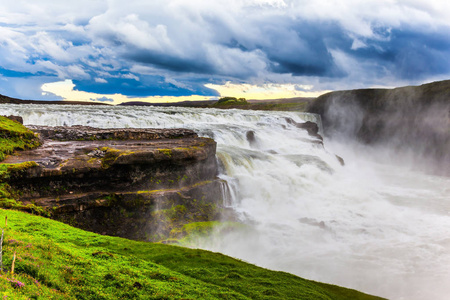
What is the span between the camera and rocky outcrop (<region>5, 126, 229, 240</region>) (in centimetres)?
1340

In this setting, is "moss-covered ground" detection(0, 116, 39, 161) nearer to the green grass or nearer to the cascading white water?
the green grass

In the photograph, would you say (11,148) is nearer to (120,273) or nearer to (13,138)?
(13,138)

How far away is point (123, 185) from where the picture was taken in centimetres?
1555

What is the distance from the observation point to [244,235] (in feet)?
53.7

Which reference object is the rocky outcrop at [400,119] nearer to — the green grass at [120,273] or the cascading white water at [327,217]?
the cascading white water at [327,217]

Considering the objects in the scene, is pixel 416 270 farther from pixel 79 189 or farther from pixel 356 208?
pixel 79 189

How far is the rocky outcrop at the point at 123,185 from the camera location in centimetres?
1340

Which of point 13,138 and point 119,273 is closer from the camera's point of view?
point 119,273

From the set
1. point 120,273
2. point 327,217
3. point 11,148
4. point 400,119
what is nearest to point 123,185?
point 11,148

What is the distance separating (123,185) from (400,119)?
151 ft

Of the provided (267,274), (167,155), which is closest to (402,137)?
(167,155)

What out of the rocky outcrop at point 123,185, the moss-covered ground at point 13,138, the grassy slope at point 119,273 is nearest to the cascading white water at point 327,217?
the rocky outcrop at point 123,185

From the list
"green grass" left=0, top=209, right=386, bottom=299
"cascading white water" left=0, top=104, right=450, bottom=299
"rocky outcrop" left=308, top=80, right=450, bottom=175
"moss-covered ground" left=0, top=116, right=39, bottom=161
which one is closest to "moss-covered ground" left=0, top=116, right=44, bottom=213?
"moss-covered ground" left=0, top=116, right=39, bottom=161

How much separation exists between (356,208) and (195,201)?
11701 mm
